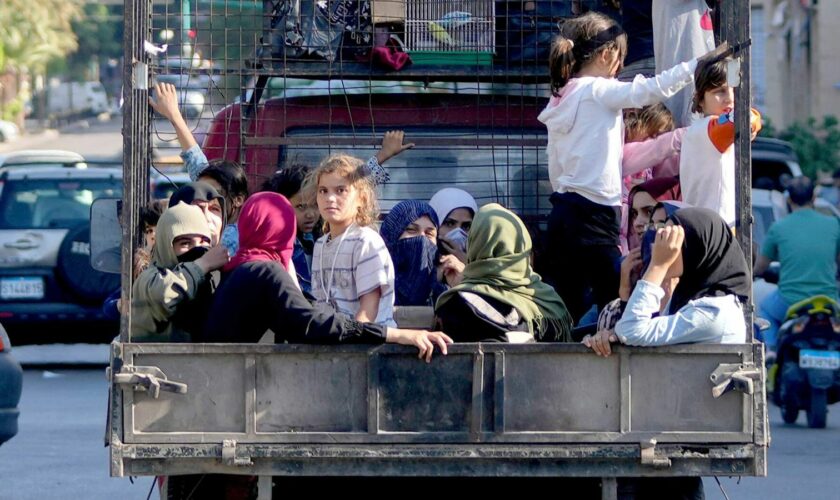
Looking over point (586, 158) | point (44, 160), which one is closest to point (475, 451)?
point (586, 158)

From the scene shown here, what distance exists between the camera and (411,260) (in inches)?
230

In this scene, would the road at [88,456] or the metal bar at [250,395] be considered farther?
the road at [88,456]

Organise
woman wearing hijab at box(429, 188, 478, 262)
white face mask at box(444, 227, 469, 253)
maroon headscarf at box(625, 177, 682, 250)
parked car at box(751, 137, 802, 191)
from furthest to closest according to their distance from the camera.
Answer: parked car at box(751, 137, 802, 191)
woman wearing hijab at box(429, 188, 478, 262)
white face mask at box(444, 227, 469, 253)
maroon headscarf at box(625, 177, 682, 250)

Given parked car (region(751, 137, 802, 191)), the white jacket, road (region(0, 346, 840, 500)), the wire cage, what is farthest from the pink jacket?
parked car (region(751, 137, 802, 191))

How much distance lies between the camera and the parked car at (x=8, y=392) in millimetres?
7641

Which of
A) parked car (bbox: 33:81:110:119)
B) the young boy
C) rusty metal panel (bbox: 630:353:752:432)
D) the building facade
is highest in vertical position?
parked car (bbox: 33:81:110:119)

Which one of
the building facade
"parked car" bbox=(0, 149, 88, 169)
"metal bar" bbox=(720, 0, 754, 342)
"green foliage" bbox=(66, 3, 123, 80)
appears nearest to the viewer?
"metal bar" bbox=(720, 0, 754, 342)

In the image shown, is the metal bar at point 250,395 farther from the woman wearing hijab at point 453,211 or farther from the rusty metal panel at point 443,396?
the woman wearing hijab at point 453,211

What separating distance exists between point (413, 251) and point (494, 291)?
109cm

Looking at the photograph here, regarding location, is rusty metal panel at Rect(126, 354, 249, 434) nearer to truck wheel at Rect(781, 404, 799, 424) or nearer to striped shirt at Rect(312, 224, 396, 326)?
striped shirt at Rect(312, 224, 396, 326)

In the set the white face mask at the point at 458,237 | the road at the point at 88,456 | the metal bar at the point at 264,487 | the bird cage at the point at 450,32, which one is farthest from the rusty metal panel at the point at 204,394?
the bird cage at the point at 450,32

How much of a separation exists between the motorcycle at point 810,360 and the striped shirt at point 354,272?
575cm

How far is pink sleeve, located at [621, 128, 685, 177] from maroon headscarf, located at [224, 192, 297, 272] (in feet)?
5.12

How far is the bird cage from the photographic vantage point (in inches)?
270
